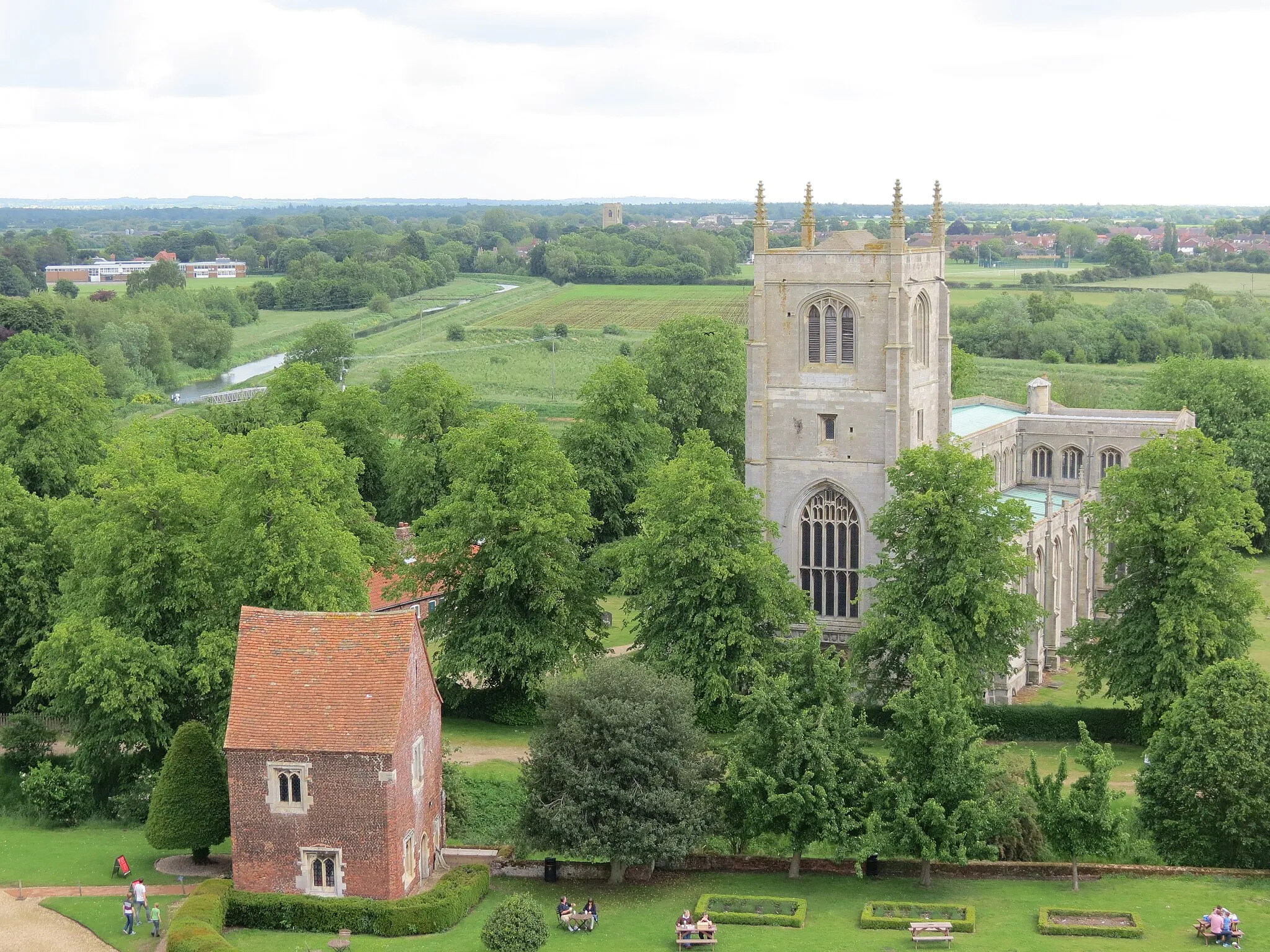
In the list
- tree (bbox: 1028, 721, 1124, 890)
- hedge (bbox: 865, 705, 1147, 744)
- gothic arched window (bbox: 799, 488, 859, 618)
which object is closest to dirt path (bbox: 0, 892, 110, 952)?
tree (bbox: 1028, 721, 1124, 890)

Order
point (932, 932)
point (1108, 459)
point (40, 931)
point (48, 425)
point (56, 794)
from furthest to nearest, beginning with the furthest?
point (48, 425) → point (1108, 459) → point (56, 794) → point (40, 931) → point (932, 932)

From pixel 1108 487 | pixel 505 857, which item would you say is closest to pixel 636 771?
pixel 505 857

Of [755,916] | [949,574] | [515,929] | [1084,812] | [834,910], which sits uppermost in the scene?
[949,574]

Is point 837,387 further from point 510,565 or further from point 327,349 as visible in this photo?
point 327,349

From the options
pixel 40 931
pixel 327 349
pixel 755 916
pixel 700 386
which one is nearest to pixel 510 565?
pixel 755 916

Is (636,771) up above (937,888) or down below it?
above

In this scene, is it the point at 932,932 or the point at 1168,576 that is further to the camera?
the point at 1168,576

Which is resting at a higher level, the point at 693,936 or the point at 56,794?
the point at 56,794

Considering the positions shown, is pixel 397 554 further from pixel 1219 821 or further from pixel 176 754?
pixel 1219 821
